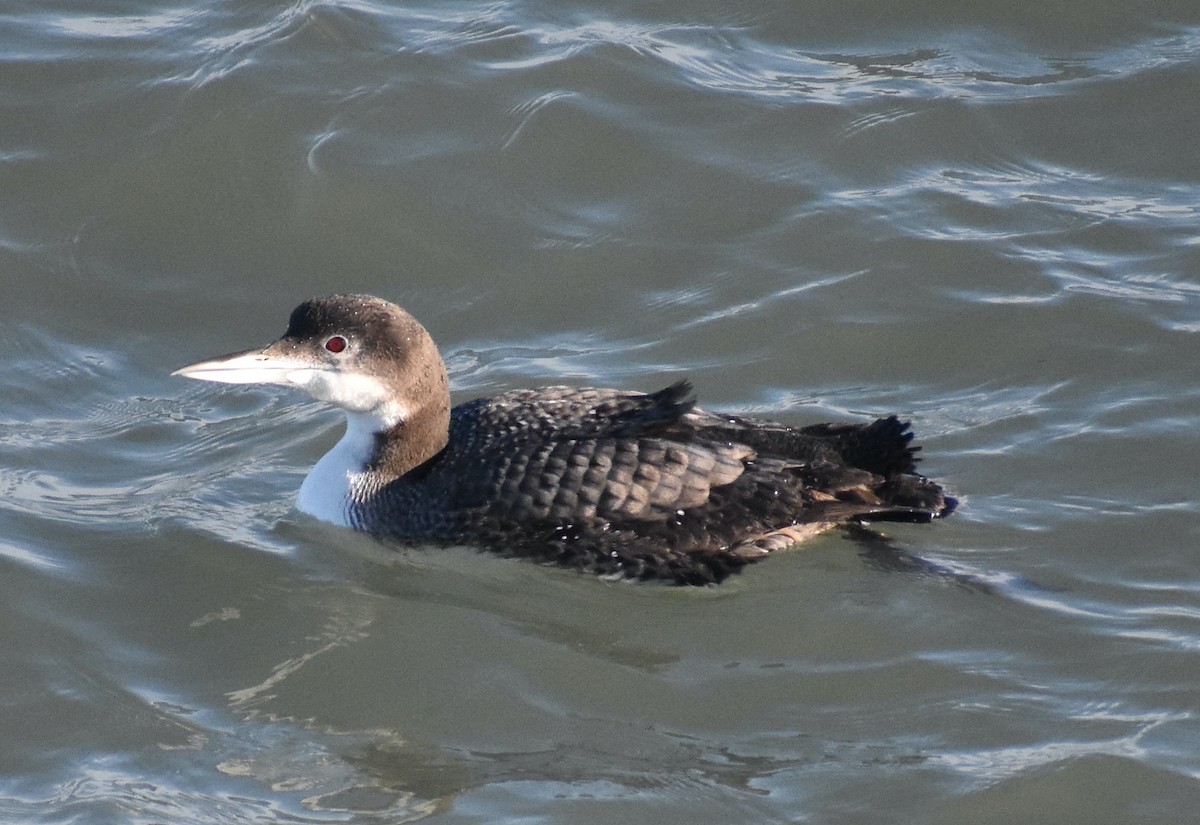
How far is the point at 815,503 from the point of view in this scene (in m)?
6.57

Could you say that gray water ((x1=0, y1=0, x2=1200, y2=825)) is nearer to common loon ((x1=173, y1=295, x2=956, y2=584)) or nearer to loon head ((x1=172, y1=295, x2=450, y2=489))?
common loon ((x1=173, y1=295, x2=956, y2=584))

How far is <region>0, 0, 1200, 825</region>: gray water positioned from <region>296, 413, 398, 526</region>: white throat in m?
0.12

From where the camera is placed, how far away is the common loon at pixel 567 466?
6.43 m

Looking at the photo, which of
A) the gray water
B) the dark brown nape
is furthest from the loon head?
the gray water

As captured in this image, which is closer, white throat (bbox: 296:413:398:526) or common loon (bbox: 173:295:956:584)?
common loon (bbox: 173:295:956:584)

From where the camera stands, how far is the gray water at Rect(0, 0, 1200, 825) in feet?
18.2

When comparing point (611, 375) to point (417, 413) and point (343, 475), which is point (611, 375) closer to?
point (417, 413)

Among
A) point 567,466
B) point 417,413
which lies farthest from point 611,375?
point 567,466

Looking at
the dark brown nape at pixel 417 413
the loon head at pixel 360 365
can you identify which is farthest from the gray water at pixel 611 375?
the loon head at pixel 360 365

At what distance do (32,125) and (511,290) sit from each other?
2.96m

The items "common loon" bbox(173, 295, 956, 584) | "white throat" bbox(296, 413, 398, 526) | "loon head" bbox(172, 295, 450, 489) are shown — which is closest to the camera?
"common loon" bbox(173, 295, 956, 584)

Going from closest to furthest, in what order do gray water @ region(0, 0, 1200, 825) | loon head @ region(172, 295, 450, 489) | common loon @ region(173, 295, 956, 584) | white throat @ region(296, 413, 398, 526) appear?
gray water @ region(0, 0, 1200, 825), common loon @ region(173, 295, 956, 584), loon head @ region(172, 295, 450, 489), white throat @ region(296, 413, 398, 526)

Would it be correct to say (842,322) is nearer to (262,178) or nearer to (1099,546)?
(1099,546)

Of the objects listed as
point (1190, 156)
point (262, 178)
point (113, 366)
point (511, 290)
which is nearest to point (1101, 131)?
Answer: point (1190, 156)
